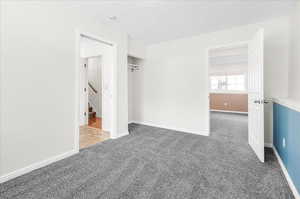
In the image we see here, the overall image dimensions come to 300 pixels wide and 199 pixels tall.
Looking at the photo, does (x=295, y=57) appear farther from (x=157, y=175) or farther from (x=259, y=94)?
(x=157, y=175)

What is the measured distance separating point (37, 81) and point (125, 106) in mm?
1797

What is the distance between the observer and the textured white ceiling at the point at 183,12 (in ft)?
7.09

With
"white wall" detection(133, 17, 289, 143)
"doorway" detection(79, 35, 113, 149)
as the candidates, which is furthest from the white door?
"white wall" detection(133, 17, 289, 143)

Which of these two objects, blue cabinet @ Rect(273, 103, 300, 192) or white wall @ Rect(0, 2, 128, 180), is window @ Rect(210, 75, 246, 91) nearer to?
blue cabinet @ Rect(273, 103, 300, 192)

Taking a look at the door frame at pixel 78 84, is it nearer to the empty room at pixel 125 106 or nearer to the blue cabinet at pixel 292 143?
the empty room at pixel 125 106

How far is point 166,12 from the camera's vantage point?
95.3 inches

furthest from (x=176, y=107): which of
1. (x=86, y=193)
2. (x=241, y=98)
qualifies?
(x=241, y=98)

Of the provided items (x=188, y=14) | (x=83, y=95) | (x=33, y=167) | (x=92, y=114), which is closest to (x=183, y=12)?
(x=188, y=14)

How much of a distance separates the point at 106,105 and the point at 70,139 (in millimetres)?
1541

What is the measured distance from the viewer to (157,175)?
173 cm

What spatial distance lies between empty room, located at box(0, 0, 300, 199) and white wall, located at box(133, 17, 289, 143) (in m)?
0.02

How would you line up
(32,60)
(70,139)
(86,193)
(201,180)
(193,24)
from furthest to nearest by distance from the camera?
(193,24) < (70,139) < (32,60) < (201,180) < (86,193)

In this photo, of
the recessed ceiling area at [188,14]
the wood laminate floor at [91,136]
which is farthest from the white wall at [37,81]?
the recessed ceiling area at [188,14]

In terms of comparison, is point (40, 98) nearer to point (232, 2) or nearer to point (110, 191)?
point (110, 191)
